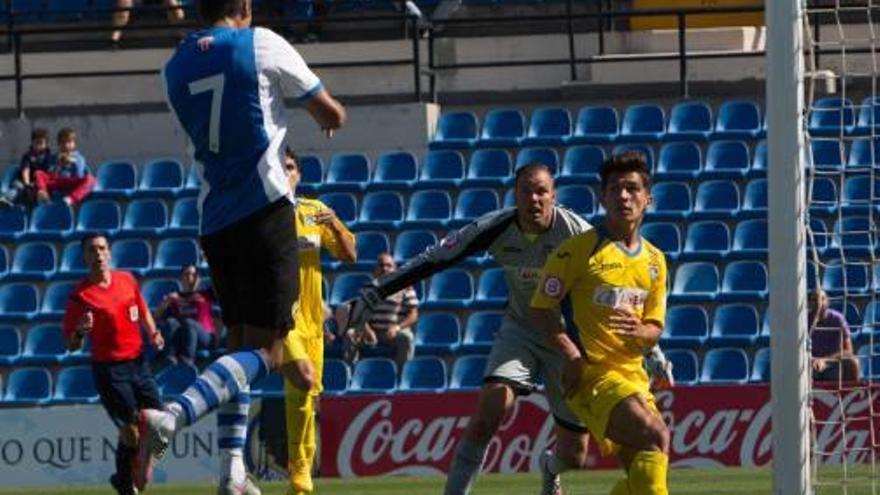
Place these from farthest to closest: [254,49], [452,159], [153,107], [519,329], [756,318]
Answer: [153,107] → [452,159] → [756,318] → [519,329] → [254,49]

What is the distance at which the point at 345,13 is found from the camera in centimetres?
2586

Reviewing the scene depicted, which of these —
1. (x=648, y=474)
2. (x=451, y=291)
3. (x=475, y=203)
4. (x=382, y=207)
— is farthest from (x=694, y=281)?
(x=648, y=474)

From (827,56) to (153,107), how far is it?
713 centimetres

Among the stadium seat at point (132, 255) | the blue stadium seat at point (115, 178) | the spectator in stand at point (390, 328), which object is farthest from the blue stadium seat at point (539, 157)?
the blue stadium seat at point (115, 178)

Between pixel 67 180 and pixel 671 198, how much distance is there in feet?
19.9

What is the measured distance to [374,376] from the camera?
66.6ft

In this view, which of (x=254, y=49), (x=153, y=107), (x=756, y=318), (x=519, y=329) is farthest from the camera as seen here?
(x=153, y=107)

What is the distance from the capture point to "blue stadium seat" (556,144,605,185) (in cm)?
2206

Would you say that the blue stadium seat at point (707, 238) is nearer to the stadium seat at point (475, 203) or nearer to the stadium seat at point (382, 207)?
the stadium seat at point (475, 203)

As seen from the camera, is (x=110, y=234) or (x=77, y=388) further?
(x=110, y=234)

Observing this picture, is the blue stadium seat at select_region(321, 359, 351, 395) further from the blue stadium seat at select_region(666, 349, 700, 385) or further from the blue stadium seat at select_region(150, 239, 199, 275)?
the blue stadium seat at select_region(666, 349, 700, 385)

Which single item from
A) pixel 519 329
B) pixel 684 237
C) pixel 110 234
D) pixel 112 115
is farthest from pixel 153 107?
pixel 519 329

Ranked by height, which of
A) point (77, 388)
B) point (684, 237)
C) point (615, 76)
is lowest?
point (77, 388)

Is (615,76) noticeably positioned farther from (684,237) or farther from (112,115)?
(112,115)
